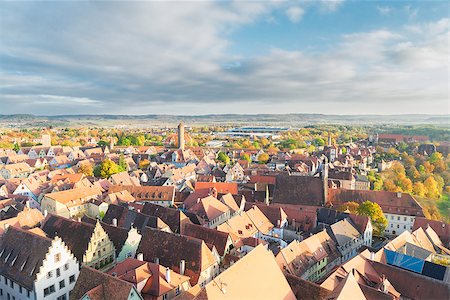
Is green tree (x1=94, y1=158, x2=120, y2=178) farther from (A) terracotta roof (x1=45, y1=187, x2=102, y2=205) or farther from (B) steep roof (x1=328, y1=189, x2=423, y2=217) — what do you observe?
(B) steep roof (x1=328, y1=189, x2=423, y2=217)

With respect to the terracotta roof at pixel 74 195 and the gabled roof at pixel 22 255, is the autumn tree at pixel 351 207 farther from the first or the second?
the gabled roof at pixel 22 255

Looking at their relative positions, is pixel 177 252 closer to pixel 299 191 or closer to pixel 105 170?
pixel 299 191

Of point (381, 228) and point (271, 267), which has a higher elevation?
point (271, 267)

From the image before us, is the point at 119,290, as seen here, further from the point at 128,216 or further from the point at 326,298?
the point at 128,216

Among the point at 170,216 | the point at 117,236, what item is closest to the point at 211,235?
the point at 170,216

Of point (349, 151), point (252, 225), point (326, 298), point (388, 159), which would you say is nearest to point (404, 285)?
point (326, 298)

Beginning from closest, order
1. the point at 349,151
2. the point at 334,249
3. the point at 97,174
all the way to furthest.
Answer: the point at 334,249
the point at 97,174
the point at 349,151

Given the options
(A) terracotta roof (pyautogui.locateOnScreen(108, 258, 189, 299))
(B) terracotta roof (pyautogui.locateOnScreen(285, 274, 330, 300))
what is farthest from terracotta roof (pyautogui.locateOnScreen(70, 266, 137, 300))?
(B) terracotta roof (pyautogui.locateOnScreen(285, 274, 330, 300))
